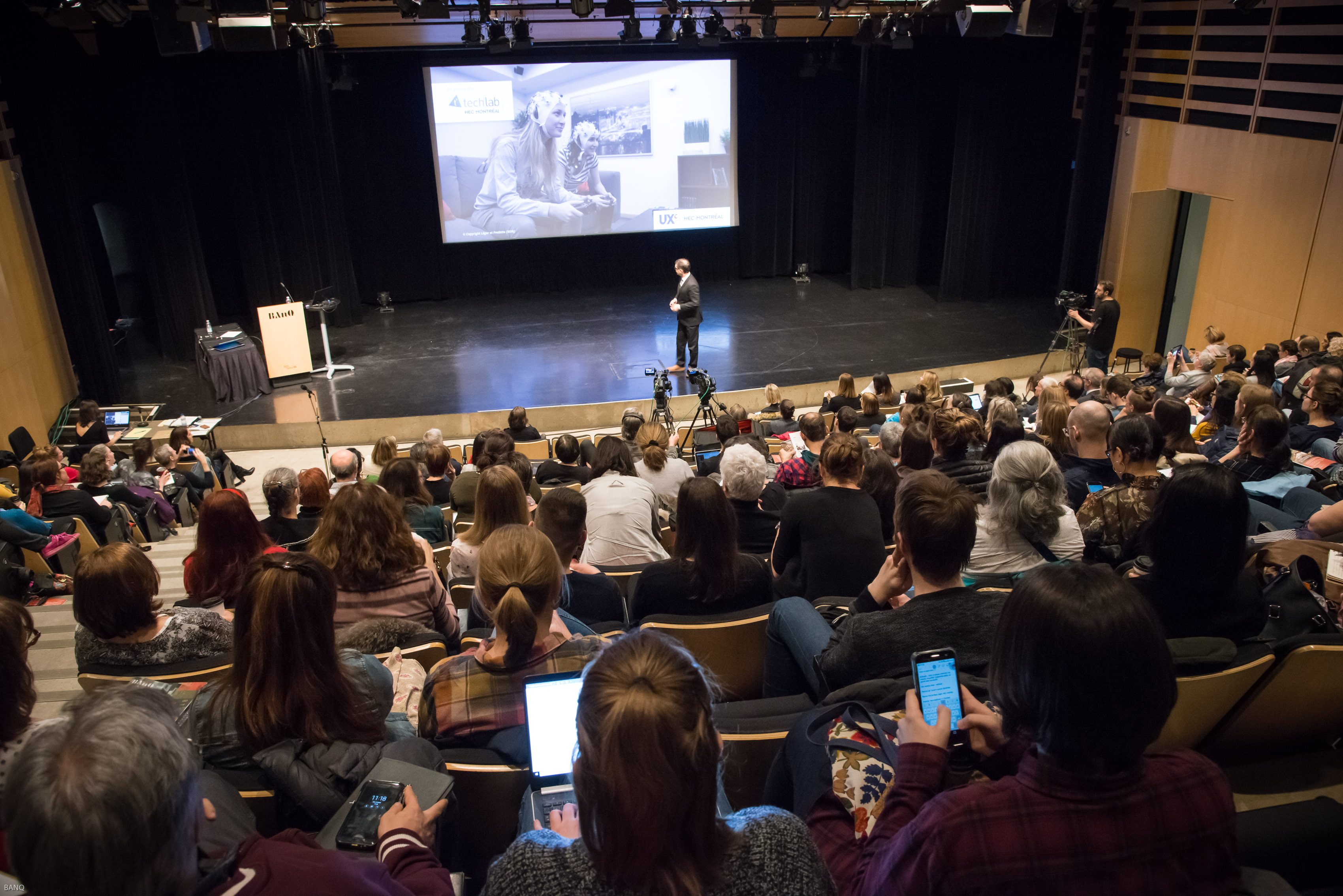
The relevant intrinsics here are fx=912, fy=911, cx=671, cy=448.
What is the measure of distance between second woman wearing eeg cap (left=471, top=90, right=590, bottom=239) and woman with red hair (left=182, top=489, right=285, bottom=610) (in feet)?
35.8

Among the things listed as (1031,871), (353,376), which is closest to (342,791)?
(1031,871)

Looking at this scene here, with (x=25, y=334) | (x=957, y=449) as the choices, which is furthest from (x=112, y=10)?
(x=957, y=449)

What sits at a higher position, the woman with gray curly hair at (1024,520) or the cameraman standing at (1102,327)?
the woman with gray curly hair at (1024,520)

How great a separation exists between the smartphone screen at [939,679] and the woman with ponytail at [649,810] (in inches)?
18.6

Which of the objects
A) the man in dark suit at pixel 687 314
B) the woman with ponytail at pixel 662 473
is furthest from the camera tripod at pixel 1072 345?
the woman with ponytail at pixel 662 473

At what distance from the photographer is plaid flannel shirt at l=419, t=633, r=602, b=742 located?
2.10 metres

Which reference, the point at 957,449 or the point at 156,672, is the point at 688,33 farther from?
the point at 156,672

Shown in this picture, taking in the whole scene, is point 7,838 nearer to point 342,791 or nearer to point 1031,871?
point 342,791

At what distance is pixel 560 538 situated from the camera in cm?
317

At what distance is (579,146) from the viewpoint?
1321 centimetres

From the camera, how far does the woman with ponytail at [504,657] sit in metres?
2.10

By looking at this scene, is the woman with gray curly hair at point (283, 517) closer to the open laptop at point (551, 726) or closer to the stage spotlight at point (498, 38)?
the open laptop at point (551, 726)

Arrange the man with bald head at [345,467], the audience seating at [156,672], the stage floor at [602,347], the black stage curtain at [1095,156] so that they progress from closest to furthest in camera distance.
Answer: the audience seating at [156,672], the man with bald head at [345,467], the stage floor at [602,347], the black stage curtain at [1095,156]

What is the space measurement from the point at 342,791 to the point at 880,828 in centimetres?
112
